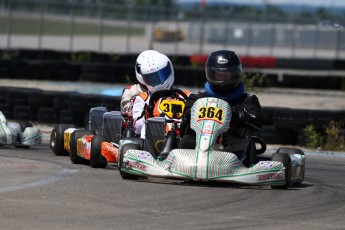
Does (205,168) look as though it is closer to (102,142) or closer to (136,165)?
(136,165)

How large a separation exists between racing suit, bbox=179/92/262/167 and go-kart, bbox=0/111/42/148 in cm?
275

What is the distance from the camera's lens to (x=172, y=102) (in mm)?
9680

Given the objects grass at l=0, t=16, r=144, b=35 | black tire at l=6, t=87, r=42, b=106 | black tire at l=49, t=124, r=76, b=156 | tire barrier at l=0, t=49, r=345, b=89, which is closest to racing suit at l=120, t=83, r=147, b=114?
black tire at l=49, t=124, r=76, b=156

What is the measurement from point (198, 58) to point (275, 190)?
22613 mm

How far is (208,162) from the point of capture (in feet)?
27.2

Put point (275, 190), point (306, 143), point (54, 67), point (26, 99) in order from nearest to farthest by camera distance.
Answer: point (275, 190), point (306, 143), point (26, 99), point (54, 67)

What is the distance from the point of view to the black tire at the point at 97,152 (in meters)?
9.66

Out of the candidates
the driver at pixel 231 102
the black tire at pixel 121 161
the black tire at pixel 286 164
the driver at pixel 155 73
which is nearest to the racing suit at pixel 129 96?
the driver at pixel 155 73

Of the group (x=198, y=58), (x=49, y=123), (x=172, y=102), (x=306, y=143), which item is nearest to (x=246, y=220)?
(x=172, y=102)

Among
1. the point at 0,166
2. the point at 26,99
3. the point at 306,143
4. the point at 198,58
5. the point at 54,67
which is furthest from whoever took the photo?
the point at 198,58

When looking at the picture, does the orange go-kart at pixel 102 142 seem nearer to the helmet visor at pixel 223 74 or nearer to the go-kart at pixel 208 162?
the go-kart at pixel 208 162

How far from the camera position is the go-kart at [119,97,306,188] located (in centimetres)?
830

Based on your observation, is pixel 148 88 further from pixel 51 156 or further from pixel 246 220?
pixel 246 220

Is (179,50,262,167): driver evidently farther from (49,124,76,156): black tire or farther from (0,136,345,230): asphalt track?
(49,124,76,156): black tire
